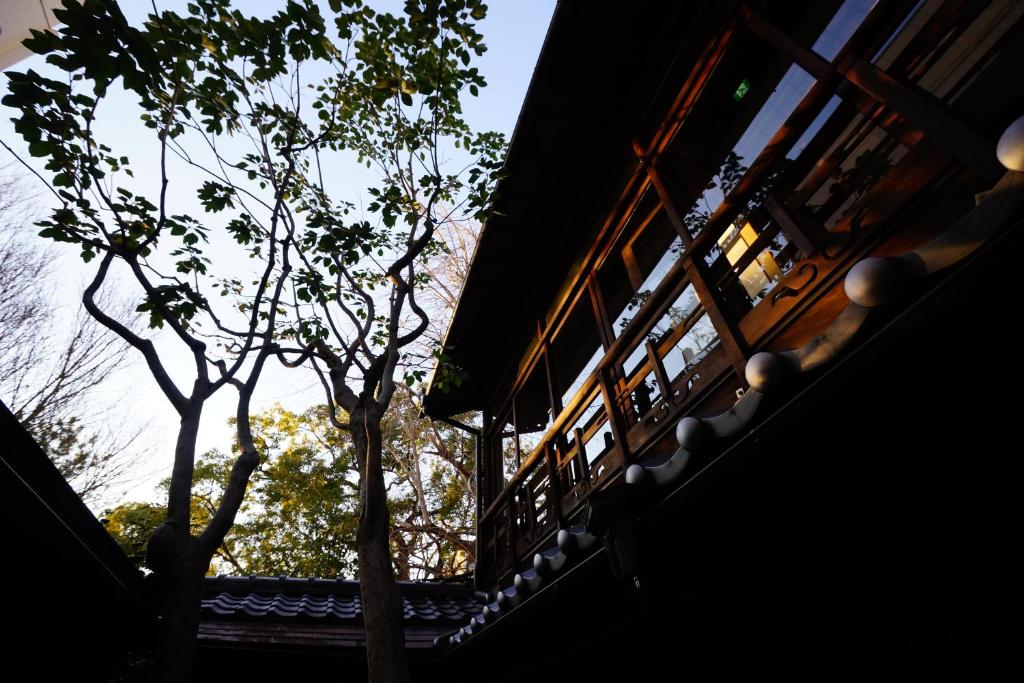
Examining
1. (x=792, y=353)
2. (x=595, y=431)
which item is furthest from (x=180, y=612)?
(x=595, y=431)

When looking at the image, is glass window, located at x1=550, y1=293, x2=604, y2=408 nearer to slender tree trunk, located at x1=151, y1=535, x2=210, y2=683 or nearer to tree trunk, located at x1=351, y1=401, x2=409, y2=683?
tree trunk, located at x1=351, y1=401, x2=409, y2=683

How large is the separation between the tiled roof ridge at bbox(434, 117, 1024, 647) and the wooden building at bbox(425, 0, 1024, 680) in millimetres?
10

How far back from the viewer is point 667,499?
292cm

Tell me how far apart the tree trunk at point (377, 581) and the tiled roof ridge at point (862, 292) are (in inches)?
88.4

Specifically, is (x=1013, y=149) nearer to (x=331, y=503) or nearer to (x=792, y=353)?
(x=792, y=353)

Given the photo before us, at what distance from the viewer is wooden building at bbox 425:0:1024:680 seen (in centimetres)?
216

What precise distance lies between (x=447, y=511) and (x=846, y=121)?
18596 millimetres

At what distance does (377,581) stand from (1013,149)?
14.7ft

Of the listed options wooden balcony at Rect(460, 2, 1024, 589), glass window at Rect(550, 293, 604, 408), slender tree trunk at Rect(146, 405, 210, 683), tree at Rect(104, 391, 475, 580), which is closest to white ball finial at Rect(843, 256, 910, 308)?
wooden balcony at Rect(460, 2, 1024, 589)

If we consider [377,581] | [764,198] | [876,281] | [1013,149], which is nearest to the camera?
[1013,149]

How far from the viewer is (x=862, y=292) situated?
1.93 metres

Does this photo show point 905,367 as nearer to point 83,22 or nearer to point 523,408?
point 83,22

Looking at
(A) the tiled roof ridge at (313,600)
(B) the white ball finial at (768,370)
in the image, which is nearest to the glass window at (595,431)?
(B) the white ball finial at (768,370)

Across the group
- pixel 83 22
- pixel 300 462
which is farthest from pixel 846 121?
pixel 300 462
